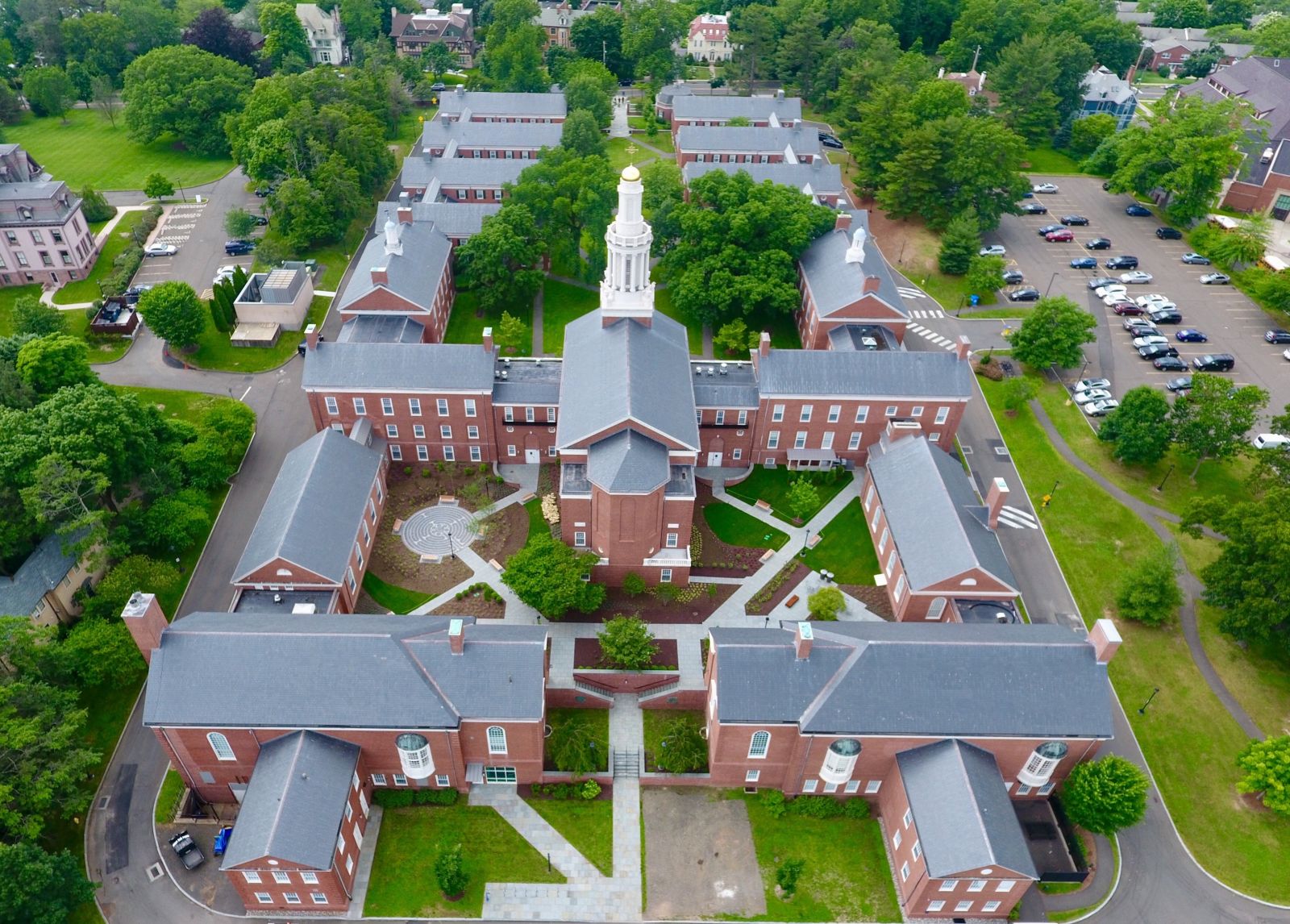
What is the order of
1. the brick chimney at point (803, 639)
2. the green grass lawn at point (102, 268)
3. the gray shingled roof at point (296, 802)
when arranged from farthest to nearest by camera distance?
the green grass lawn at point (102, 268), the brick chimney at point (803, 639), the gray shingled roof at point (296, 802)

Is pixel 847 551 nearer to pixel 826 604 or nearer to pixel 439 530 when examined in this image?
pixel 826 604

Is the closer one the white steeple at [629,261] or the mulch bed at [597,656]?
the mulch bed at [597,656]

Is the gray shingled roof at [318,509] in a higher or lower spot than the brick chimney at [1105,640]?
lower

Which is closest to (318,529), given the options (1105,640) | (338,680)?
(338,680)

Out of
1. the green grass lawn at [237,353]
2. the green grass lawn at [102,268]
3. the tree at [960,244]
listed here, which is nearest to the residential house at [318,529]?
the green grass lawn at [237,353]

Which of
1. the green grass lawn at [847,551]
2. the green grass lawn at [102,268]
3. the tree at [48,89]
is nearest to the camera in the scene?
the green grass lawn at [847,551]

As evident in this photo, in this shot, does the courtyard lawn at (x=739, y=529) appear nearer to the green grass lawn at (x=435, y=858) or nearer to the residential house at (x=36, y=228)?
the green grass lawn at (x=435, y=858)

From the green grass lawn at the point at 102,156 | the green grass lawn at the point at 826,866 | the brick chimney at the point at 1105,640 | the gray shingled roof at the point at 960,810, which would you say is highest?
the brick chimney at the point at 1105,640
